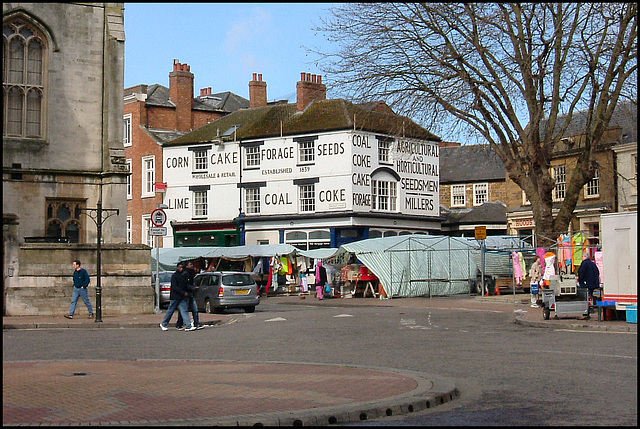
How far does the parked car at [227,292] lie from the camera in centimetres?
3030

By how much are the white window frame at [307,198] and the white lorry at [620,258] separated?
32.1m

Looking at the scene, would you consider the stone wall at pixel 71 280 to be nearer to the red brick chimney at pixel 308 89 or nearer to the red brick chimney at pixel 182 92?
the red brick chimney at pixel 308 89

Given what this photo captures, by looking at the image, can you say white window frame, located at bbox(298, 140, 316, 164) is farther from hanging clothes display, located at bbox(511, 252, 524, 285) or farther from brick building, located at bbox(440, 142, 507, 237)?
hanging clothes display, located at bbox(511, 252, 524, 285)

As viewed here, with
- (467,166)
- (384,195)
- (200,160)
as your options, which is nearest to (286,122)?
(200,160)

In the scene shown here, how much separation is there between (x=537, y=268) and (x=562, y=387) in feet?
64.6

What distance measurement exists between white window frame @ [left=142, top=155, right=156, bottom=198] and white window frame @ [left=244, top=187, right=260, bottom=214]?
26.8 feet

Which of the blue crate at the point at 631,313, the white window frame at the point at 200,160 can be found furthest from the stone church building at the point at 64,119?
the white window frame at the point at 200,160

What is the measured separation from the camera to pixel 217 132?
58.5 meters

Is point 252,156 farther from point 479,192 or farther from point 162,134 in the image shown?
point 479,192

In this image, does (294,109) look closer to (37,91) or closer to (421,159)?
(421,159)

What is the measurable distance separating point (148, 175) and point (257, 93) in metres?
9.83

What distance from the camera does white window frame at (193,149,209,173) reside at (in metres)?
58.4

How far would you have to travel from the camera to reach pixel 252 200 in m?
56.2

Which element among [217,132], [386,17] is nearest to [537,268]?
[386,17]
